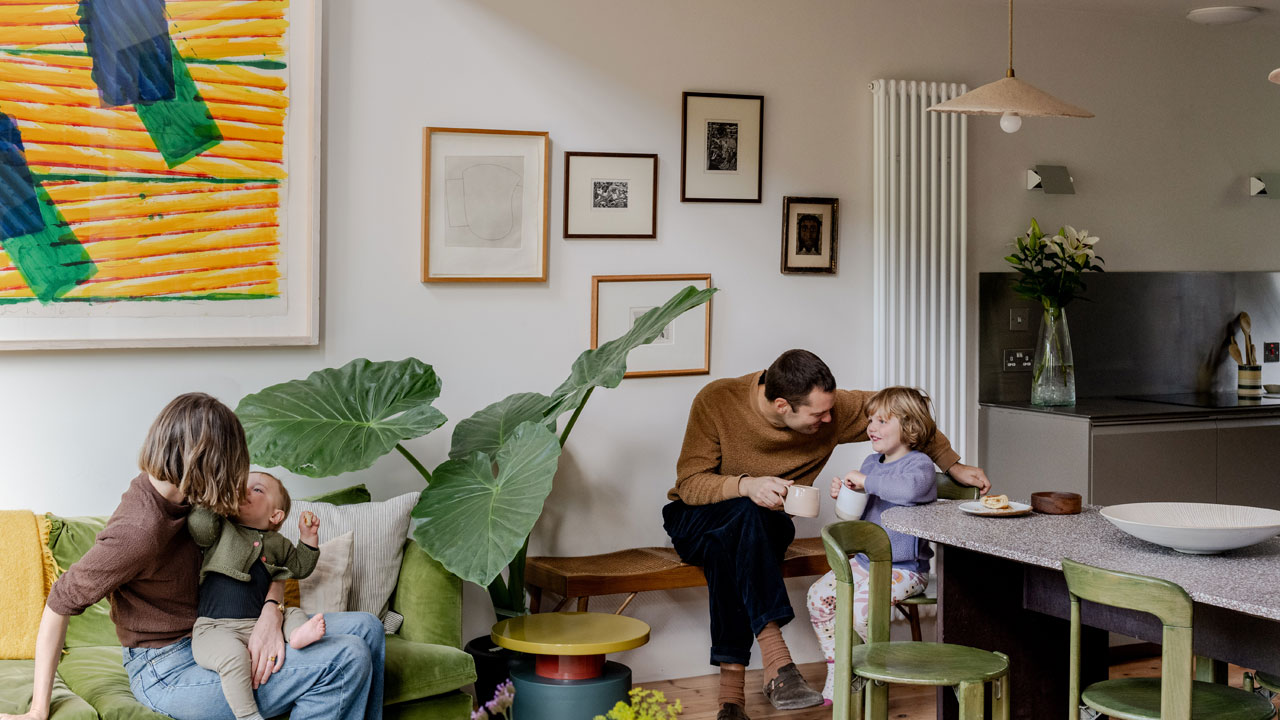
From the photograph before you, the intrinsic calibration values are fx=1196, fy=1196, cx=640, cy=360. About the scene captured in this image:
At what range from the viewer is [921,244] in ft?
14.4

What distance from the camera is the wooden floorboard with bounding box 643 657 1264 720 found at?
12.3ft

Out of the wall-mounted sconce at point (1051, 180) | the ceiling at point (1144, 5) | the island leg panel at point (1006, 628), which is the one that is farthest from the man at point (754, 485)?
the ceiling at point (1144, 5)

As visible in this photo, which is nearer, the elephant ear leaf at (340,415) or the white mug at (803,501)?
the elephant ear leaf at (340,415)

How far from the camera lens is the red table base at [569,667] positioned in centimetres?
Answer: 324

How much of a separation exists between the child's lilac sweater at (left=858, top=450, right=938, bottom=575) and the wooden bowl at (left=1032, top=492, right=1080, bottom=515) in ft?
1.29

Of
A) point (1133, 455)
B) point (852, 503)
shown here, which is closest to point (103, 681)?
point (852, 503)

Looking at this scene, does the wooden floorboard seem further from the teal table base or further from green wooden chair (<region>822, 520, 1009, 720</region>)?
green wooden chair (<region>822, 520, 1009, 720</region>)

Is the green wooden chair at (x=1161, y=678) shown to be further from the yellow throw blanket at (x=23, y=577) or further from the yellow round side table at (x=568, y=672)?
the yellow throw blanket at (x=23, y=577)

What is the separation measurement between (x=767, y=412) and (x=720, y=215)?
799mm

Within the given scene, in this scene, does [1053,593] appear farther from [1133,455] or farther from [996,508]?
[1133,455]

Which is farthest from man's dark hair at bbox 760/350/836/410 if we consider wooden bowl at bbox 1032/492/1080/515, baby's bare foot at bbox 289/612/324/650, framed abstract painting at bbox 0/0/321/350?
baby's bare foot at bbox 289/612/324/650

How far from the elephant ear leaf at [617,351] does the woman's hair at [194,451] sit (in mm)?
1083

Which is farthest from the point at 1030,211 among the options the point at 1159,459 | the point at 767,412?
the point at 767,412

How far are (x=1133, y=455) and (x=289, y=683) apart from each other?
10.1 feet
